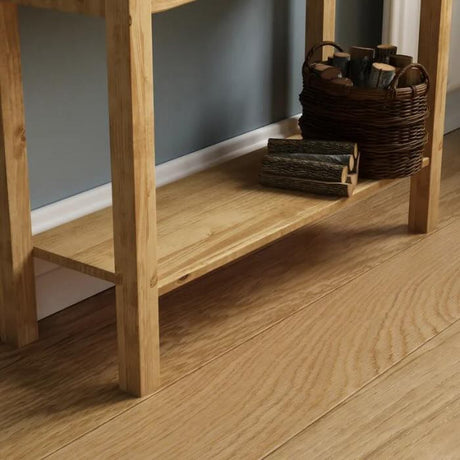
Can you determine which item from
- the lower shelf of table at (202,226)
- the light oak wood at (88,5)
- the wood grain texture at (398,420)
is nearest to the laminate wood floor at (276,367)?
the wood grain texture at (398,420)

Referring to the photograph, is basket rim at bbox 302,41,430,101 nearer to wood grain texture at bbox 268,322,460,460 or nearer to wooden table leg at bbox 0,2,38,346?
wood grain texture at bbox 268,322,460,460

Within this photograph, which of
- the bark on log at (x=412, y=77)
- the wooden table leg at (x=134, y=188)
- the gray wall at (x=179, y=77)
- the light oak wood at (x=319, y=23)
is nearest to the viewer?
the wooden table leg at (x=134, y=188)

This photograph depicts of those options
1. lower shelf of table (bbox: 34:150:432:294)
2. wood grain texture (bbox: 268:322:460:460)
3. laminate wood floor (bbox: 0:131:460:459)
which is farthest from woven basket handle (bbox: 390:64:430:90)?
wood grain texture (bbox: 268:322:460:460)

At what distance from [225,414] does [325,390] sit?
18cm

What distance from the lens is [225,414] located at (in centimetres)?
161

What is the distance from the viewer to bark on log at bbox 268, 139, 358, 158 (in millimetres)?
1986

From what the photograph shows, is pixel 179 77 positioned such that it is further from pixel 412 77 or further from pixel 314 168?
pixel 412 77

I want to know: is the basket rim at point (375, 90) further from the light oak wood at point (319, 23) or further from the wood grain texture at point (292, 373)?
the wood grain texture at point (292, 373)

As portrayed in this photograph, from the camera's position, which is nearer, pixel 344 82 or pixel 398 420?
pixel 398 420

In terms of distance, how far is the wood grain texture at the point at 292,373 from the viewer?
1.54 metres

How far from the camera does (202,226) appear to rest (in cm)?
183

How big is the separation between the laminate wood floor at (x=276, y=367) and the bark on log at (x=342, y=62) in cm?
40

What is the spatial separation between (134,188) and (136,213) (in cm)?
4

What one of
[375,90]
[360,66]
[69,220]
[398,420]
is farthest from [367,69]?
[398,420]
